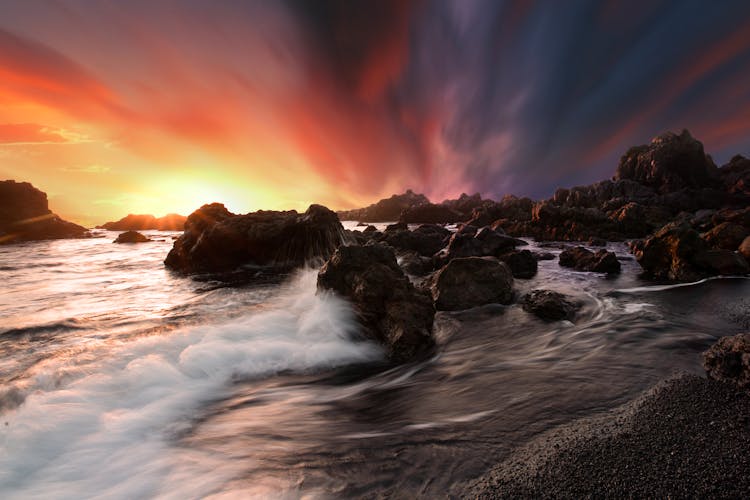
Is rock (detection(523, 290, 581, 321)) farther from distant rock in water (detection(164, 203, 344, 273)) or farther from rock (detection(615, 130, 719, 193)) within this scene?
rock (detection(615, 130, 719, 193))

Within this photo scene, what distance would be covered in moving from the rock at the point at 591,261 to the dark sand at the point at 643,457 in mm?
12689

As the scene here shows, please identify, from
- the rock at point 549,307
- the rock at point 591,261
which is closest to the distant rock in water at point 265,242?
the rock at point 549,307

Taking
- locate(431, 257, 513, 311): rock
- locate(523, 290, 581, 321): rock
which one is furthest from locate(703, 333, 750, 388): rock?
locate(431, 257, 513, 311): rock

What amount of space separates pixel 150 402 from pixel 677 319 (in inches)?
431

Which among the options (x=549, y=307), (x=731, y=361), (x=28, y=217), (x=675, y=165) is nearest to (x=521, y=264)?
(x=549, y=307)

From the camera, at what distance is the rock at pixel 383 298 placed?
6.34 meters

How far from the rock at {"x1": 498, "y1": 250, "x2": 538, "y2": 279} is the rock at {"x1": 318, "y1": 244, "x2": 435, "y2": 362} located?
9.15 metres

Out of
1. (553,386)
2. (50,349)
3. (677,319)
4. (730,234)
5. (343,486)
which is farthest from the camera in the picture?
(730,234)

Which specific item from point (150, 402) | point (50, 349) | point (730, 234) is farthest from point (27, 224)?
point (730, 234)

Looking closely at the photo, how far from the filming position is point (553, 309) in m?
7.88

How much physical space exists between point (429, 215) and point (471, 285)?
237 ft

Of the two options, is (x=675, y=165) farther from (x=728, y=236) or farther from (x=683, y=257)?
(x=683, y=257)

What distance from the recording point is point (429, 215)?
261 feet

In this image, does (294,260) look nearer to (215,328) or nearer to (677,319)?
(215,328)
